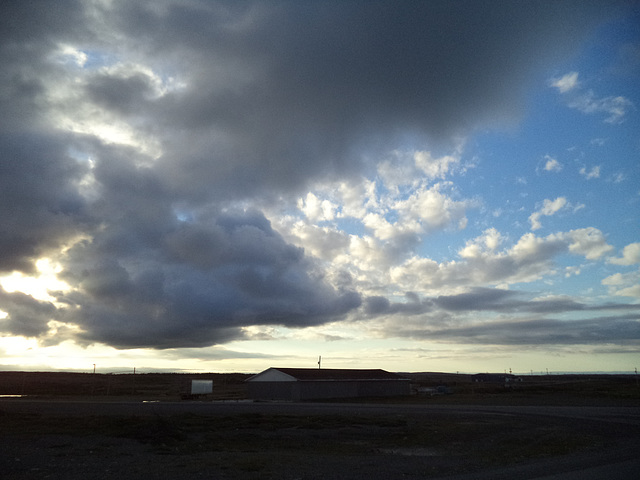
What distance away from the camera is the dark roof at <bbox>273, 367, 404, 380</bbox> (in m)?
73.2

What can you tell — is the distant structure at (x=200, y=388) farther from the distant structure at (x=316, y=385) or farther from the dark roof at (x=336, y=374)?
the dark roof at (x=336, y=374)

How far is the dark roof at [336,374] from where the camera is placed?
7325 centimetres

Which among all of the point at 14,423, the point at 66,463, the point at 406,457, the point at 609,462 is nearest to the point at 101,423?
the point at 14,423

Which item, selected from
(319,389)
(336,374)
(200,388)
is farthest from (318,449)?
(200,388)

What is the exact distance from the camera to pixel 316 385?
237 feet

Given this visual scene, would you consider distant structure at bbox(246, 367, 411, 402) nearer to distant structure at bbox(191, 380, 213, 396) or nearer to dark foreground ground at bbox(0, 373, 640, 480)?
distant structure at bbox(191, 380, 213, 396)

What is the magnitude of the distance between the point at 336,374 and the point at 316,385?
597 cm

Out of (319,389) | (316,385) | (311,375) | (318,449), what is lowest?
(319,389)

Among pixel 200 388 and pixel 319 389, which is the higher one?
pixel 200 388

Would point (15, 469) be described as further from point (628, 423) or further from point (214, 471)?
point (628, 423)

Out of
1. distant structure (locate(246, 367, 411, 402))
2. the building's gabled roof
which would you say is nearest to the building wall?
distant structure (locate(246, 367, 411, 402))

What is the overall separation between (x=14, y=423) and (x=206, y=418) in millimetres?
11668

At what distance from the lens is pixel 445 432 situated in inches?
1083

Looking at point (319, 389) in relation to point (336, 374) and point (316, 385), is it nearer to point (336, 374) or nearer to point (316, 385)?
point (316, 385)
